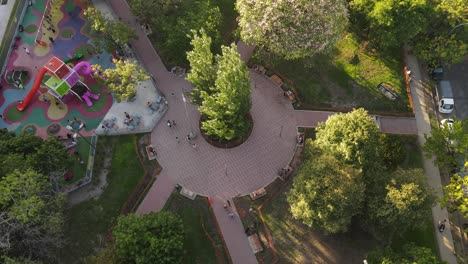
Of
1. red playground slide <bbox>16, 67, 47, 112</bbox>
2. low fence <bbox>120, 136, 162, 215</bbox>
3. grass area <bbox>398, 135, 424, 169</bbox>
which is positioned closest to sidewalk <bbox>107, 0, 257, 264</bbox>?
low fence <bbox>120, 136, 162, 215</bbox>

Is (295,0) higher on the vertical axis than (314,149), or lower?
higher

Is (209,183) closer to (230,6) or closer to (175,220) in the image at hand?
(175,220)

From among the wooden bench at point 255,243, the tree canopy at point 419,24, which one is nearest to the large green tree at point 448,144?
the tree canopy at point 419,24

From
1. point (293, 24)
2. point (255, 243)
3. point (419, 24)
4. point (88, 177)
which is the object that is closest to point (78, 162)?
point (88, 177)

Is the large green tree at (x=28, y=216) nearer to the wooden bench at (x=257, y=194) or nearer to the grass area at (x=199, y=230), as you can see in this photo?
the grass area at (x=199, y=230)

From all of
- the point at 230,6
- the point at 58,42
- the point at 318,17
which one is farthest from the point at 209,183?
the point at 58,42
